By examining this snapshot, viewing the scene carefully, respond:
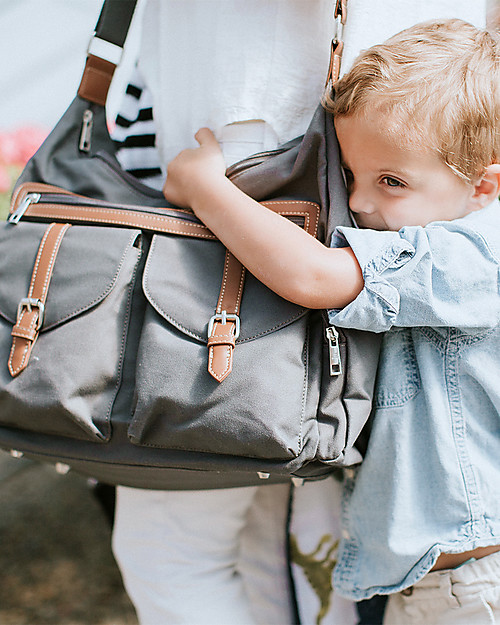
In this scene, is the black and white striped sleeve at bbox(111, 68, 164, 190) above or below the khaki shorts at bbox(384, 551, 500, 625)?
above

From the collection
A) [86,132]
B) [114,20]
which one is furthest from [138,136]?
[114,20]

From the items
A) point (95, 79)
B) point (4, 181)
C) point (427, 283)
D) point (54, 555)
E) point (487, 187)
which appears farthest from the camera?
point (4, 181)

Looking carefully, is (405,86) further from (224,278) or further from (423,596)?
(423,596)

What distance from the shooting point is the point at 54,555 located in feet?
5.81

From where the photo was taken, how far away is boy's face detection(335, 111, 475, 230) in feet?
3.21

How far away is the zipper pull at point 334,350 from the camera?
99cm

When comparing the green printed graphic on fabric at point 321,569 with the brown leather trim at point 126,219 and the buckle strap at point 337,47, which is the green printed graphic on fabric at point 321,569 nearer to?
the brown leather trim at point 126,219

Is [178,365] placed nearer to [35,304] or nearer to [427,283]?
[35,304]

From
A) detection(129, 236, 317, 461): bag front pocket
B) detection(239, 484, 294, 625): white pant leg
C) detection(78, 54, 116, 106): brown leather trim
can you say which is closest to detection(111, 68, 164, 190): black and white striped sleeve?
detection(78, 54, 116, 106): brown leather trim

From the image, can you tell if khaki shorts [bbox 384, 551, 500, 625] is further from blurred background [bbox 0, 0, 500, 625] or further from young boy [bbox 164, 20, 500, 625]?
blurred background [bbox 0, 0, 500, 625]

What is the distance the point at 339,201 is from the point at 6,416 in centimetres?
71

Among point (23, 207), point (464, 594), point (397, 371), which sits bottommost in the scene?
point (464, 594)

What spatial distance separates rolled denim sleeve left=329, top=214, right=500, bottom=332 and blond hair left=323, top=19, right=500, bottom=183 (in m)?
0.14

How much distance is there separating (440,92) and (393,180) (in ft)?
0.51
